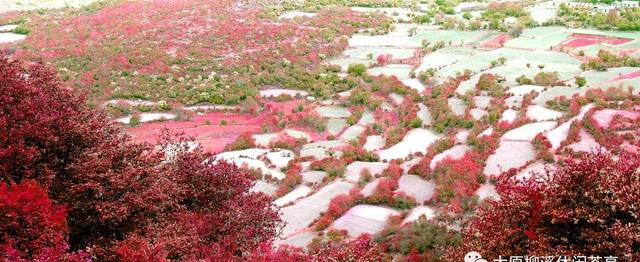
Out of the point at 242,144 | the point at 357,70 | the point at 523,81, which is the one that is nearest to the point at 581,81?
the point at 523,81

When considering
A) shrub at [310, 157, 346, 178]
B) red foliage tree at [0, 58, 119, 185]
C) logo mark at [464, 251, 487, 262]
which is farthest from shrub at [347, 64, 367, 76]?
logo mark at [464, 251, 487, 262]

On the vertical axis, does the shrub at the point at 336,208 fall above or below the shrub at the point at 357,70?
above

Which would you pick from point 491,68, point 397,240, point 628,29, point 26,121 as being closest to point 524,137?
point 397,240

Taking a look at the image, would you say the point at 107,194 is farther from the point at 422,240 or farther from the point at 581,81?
the point at 581,81

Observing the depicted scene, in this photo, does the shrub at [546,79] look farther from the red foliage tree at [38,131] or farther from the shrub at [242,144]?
the red foliage tree at [38,131]

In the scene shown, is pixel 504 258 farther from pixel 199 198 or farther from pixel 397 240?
pixel 199 198

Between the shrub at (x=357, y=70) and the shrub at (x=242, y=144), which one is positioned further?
the shrub at (x=357, y=70)

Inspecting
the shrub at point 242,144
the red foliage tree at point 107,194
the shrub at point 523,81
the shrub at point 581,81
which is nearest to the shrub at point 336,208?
the red foliage tree at point 107,194

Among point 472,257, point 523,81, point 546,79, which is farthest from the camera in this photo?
point 523,81

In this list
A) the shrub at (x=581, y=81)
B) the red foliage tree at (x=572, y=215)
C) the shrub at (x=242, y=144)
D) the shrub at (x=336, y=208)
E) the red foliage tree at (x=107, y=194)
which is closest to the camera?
the red foliage tree at (x=572, y=215)

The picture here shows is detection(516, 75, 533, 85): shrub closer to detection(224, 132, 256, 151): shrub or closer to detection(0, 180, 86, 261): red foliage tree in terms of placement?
detection(224, 132, 256, 151): shrub
